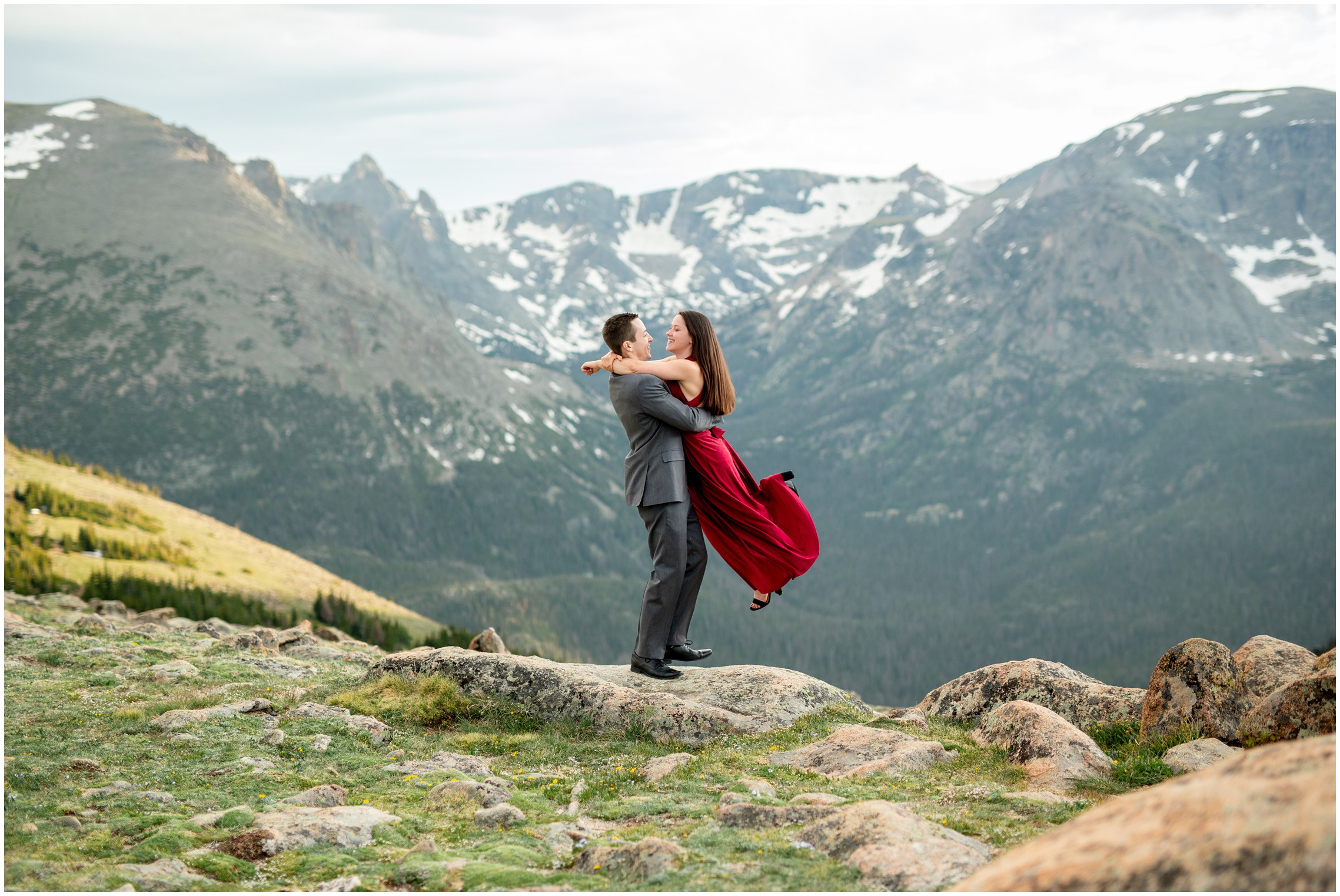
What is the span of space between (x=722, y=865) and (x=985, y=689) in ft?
30.4

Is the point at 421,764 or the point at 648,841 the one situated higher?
the point at 648,841

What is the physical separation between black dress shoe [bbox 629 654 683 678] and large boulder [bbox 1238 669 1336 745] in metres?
8.34

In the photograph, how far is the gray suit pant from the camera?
13961 mm

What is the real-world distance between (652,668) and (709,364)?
17.4 ft

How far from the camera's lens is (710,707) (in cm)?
1421

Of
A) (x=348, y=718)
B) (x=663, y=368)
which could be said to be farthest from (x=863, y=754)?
(x=348, y=718)

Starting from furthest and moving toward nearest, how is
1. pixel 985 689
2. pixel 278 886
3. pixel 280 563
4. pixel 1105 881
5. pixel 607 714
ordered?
pixel 280 563, pixel 985 689, pixel 607 714, pixel 278 886, pixel 1105 881

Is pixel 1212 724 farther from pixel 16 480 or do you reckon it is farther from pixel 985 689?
pixel 16 480

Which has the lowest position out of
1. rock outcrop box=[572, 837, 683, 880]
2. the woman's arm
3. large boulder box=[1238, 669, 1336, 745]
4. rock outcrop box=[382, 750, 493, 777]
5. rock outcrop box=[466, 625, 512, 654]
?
rock outcrop box=[466, 625, 512, 654]

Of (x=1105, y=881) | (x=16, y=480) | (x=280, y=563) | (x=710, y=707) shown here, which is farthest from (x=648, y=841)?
(x=280, y=563)

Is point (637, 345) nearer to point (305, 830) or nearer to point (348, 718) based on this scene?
point (348, 718)

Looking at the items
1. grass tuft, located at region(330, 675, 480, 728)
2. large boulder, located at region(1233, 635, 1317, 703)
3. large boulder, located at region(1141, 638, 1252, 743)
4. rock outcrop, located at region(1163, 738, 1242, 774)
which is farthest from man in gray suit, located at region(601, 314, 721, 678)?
large boulder, located at region(1233, 635, 1317, 703)

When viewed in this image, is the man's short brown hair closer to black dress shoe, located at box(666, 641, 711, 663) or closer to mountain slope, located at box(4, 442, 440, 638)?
black dress shoe, located at box(666, 641, 711, 663)

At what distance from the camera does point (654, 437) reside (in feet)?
45.8
